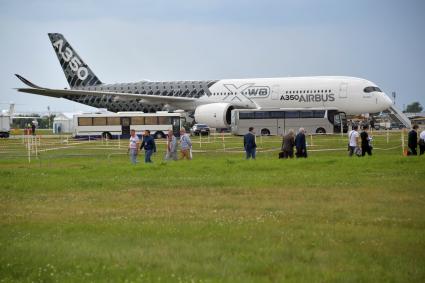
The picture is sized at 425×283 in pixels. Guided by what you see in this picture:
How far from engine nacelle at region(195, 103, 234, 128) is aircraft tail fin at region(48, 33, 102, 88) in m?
15.9

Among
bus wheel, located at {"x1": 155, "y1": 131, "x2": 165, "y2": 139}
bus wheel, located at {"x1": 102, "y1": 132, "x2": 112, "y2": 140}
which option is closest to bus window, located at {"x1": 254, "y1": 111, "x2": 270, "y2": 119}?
bus wheel, located at {"x1": 155, "y1": 131, "x2": 165, "y2": 139}

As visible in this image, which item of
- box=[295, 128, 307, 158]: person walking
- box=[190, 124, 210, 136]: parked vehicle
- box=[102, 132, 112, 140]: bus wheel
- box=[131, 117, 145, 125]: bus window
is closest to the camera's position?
box=[295, 128, 307, 158]: person walking

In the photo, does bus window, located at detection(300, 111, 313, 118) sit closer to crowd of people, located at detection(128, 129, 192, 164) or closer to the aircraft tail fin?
the aircraft tail fin

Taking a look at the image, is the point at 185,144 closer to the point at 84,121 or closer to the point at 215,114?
the point at 215,114

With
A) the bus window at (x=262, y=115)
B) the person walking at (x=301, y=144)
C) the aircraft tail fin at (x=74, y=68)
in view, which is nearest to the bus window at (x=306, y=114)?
the bus window at (x=262, y=115)

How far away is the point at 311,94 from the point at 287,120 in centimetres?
373

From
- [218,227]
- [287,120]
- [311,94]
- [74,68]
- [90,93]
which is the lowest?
[218,227]

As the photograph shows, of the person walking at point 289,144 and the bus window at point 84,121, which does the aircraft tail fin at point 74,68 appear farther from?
the person walking at point 289,144

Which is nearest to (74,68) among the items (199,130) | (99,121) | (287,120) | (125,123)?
(99,121)

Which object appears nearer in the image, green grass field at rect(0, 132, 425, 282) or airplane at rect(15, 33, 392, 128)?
green grass field at rect(0, 132, 425, 282)

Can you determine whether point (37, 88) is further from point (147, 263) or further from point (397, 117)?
point (147, 263)

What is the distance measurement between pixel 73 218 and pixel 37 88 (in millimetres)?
62613

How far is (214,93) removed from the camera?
7512cm

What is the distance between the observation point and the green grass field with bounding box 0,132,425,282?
35.8 ft
